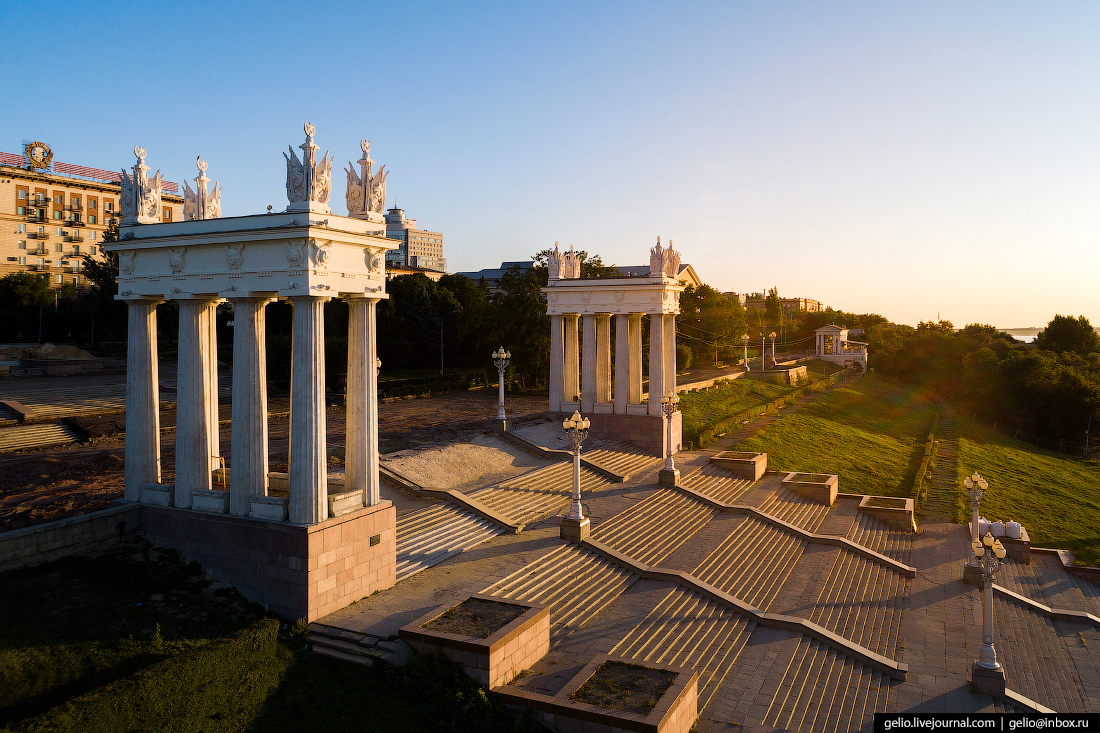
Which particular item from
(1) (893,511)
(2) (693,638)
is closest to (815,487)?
(1) (893,511)

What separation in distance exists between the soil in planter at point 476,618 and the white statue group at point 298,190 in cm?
843

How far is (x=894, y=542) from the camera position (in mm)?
26734

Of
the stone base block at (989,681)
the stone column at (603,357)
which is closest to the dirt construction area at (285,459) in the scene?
the stone column at (603,357)

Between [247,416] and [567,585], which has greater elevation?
[247,416]

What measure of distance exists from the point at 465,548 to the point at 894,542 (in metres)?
17.2

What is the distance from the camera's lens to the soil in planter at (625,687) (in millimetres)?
11352

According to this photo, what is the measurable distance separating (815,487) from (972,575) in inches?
350

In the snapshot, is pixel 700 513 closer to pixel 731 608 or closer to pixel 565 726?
pixel 731 608

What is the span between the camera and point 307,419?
574 inches

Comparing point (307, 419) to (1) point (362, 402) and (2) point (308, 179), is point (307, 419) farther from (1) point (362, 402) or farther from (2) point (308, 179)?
(2) point (308, 179)

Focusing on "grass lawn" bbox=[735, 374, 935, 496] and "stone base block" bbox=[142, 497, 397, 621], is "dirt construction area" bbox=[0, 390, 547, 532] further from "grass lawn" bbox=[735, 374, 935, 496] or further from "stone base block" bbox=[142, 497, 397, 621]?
"grass lawn" bbox=[735, 374, 935, 496]

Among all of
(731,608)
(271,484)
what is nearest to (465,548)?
(271,484)

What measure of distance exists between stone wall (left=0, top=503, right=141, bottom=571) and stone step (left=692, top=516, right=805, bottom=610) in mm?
13977

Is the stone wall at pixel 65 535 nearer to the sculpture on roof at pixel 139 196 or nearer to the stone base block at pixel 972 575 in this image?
the sculpture on roof at pixel 139 196
